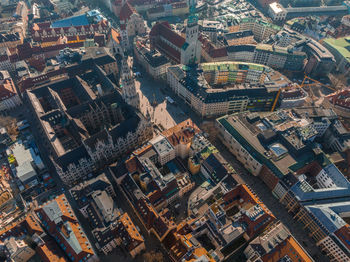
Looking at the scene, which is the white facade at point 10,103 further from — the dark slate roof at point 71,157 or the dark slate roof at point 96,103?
the dark slate roof at point 71,157

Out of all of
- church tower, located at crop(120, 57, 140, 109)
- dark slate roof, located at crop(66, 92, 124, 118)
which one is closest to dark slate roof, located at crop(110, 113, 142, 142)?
church tower, located at crop(120, 57, 140, 109)

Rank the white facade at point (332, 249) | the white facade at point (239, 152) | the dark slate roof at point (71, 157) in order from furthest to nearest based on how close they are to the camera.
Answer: the white facade at point (239, 152) < the dark slate roof at point (71, 157) < the white facade at point (332, 249)

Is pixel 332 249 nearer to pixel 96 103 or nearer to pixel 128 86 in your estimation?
pixel 128 86

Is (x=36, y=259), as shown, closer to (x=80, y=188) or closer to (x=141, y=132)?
(x=80, y=188)

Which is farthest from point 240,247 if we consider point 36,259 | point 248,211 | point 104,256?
point 36,259

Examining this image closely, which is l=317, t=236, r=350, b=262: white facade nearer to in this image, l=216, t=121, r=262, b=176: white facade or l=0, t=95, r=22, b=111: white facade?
l=216, t=121, r=262, b=176: white facade

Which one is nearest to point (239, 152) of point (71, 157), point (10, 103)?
point (71, 157)

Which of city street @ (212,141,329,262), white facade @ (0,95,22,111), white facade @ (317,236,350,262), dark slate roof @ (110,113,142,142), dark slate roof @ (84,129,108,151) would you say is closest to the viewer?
white facade @ (317,236,350,262)

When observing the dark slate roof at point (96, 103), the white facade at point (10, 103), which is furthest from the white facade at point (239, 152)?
the white facade at point (10, 103)
